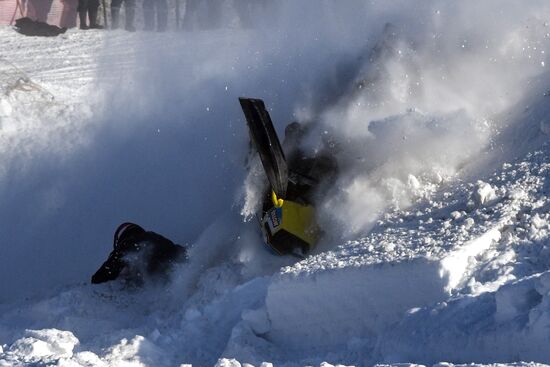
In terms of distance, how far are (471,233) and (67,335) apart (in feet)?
11.9

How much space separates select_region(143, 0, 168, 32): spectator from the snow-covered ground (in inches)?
21.5

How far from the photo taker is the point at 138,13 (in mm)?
23344

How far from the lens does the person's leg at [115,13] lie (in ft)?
75.7

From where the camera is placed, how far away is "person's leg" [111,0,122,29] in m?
23.1

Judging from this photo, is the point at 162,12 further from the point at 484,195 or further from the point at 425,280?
the point at 425,280

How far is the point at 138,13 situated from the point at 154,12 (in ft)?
1.13

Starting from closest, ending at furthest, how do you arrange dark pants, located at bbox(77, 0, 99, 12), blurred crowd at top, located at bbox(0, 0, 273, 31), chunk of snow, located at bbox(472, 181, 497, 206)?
chunk of snow, located at bbox(472, 181, 497, 206) → blurred crowd at top, located at bbox(0, 0, 273, 31) → dark pants, located at bbox(77, 0, 99, 12)

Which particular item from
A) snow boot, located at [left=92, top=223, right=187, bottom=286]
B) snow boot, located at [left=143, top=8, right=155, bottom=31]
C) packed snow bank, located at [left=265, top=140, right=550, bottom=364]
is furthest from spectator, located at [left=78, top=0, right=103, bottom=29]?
packed snow bank, located at [left=265, top=140, right=550, bottom=364]

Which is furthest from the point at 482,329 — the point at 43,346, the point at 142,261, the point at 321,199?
the point at 142,261

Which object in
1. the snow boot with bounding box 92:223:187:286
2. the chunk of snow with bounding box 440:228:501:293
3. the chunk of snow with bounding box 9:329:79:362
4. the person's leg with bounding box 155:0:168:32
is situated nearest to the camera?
the chunk of snow with bounding box 9:329:79:362

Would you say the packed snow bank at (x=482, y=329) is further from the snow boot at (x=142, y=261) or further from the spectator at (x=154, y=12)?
the spectator at (x=154, y=12)

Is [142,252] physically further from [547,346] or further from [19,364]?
[547,346]

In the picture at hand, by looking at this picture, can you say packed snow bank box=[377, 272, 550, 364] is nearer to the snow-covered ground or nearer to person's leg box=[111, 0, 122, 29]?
the snow-covered ground

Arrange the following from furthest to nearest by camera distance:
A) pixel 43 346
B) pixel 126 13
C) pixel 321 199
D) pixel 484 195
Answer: pixel 126 13 < pixel 321 199 < pixel 484 195 < pixel 43 346
